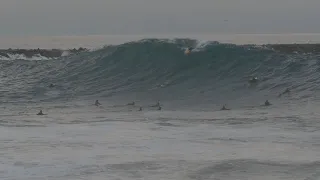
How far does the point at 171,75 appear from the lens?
28844mm

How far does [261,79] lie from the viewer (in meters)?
26.0

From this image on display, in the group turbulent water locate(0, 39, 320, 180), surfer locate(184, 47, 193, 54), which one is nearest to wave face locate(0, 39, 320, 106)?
turbulent water locate(0, 39, 320, 180)

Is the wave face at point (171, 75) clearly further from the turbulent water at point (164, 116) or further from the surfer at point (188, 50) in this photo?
the surfer at point (188, 50)

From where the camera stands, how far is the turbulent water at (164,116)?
10.6 meters

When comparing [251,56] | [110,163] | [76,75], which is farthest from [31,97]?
[110,163]

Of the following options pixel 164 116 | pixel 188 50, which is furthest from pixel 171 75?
pixel 164 116

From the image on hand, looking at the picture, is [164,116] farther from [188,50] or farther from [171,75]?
[188,50]

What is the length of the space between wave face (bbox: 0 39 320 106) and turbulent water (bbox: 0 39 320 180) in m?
0.06

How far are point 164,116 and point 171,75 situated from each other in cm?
1082

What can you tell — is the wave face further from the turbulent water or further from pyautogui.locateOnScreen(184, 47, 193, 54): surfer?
pyautogui.locateOnScreen(184, 47, 193, 54): surfer

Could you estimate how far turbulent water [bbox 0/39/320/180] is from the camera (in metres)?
10.6

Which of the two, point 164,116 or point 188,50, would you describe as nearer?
point 164,116

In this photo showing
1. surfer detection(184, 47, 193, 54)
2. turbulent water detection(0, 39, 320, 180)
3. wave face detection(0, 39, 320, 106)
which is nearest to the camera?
turbulent water detection(0, 39, 320, 180)

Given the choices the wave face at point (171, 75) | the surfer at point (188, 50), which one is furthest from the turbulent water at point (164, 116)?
the surfer at point (188, 50)
